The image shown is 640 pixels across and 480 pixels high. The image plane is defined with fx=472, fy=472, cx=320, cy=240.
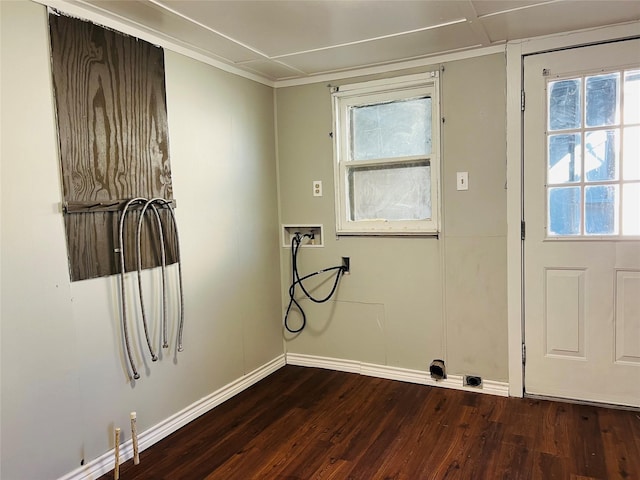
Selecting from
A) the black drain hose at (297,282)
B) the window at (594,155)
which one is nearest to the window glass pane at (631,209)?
the window at (594,155)

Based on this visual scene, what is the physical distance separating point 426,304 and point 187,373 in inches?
63.4

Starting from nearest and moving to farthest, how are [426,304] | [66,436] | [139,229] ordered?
[66,436], [139,229], [426,304]

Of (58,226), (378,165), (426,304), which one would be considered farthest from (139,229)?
(426,304)

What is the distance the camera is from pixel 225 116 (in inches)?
122

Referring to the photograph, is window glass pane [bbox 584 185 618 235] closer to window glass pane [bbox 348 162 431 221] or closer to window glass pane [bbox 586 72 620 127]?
→ window glass pane [bbox 586 72 620 127]

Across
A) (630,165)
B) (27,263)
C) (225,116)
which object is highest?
(225,116)

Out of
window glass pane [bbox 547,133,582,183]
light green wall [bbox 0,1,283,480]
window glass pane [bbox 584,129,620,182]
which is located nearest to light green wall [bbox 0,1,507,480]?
light green wall [bbox 0,1,283,480]

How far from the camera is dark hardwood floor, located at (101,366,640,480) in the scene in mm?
2240

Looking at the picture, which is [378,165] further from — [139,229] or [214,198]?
[139,229]

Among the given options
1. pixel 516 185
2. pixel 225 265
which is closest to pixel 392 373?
pixel 225 265

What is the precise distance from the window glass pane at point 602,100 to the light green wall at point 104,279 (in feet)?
6.93

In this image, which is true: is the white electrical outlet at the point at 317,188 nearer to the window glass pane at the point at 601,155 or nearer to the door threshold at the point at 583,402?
the window glass pane at the point at 601,155

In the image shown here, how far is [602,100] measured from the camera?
2.66 meters

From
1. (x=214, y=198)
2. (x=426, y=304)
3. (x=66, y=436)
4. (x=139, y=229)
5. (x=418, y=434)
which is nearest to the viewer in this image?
(x=66, y=436)
